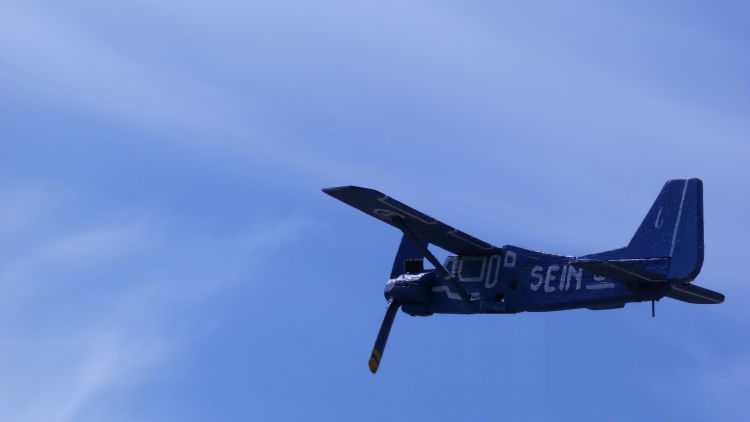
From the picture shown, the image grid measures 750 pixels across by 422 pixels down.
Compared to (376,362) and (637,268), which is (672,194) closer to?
(637,268)

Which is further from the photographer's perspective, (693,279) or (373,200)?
(373,200)

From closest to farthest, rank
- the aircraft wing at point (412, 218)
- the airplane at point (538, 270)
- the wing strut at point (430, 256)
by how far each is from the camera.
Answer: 1. the airplane at point (538, 270)
2. the aircraft wing at point (412, 218)
3. the wing strut at point (430, 256)

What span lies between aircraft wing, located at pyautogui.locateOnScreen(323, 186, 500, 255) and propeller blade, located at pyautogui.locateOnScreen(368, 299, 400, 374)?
10.8ft

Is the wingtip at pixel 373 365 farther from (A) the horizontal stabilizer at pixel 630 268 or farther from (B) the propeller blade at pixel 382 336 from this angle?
(A) the horizontal stabilizer at pixel 630 268

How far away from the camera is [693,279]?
1836 inches

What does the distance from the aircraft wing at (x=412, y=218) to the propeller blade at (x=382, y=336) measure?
330 centimetres

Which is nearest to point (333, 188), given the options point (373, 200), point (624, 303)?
point (373, 200)

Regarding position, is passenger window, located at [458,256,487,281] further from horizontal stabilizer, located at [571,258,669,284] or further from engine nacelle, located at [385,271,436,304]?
horizontal stabilizer, located at [571,258,669,284]

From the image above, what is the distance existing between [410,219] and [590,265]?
8.31m

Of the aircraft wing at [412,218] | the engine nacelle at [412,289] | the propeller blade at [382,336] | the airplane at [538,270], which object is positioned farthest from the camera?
the propeller blade at [382,336]

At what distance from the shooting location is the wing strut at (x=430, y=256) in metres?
51.7

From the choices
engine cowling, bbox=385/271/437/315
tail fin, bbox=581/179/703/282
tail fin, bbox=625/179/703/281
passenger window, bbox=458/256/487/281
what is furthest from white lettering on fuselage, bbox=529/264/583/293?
engine cowling, bbox=385/271/437/315

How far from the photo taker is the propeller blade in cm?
5422

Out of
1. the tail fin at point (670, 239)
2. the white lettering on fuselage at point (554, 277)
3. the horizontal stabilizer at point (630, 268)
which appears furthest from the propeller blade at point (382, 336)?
the horizontal stabilizer at point (630, 268)
